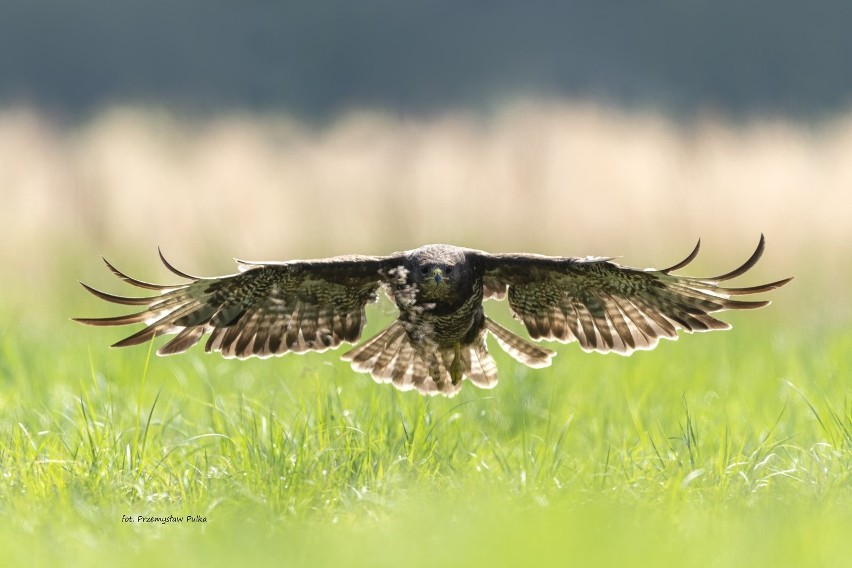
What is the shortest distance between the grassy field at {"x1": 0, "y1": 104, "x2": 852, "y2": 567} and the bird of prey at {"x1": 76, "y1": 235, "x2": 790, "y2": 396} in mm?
221

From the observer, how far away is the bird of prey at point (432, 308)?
5785 millimetres

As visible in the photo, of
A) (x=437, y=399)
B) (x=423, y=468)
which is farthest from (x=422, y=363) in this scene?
(x=423, y=468)

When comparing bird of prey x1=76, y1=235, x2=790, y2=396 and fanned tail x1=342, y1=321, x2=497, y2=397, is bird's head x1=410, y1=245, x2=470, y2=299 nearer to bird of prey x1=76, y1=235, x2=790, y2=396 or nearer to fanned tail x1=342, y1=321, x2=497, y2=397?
bird of prey x1=76, y1=235, x2=790, y2=396

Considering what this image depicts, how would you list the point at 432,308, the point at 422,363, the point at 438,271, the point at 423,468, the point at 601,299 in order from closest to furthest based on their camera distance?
the point at 423,468
the point at 438,271
the point at 432,308
the point at 601,299
the point at 422,363

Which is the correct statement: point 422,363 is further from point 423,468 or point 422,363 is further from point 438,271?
point 423,468

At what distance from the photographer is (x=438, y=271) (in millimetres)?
5781

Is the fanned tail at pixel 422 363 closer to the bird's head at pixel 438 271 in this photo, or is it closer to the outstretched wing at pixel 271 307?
the outstretched wing at pixel 271 307

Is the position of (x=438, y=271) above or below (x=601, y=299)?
above

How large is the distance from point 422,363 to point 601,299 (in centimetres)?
110

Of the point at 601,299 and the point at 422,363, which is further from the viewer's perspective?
the point at 422,363

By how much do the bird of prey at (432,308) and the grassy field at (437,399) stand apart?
221mm

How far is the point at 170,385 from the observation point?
6953 millimetres

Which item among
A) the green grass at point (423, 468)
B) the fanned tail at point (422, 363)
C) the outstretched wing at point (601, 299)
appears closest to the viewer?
the green grass at point (423, 468)

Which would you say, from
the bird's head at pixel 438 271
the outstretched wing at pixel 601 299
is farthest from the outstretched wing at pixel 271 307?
the outstretched wing at pixel 601 299
